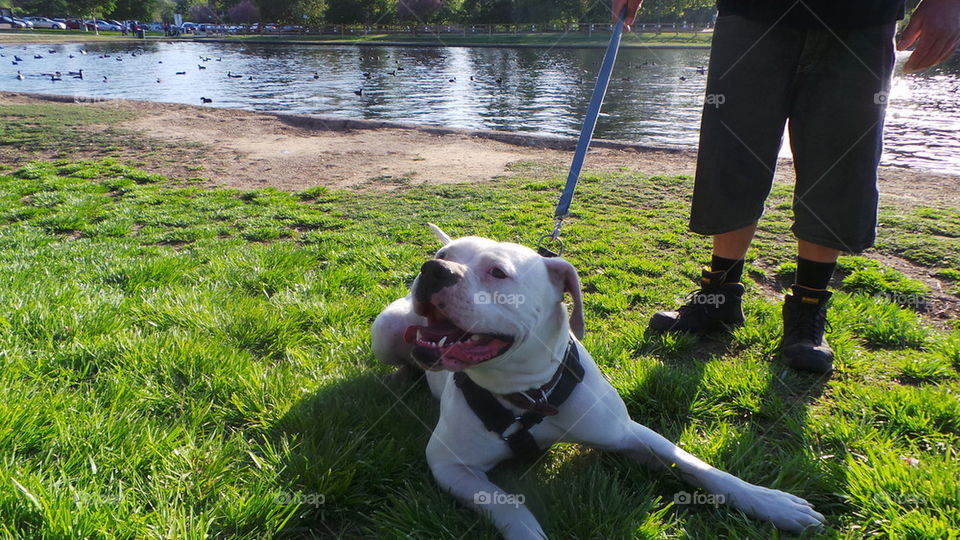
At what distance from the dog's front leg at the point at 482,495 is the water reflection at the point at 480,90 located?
34.2ft

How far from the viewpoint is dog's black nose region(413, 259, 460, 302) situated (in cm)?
207

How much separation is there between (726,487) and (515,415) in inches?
32.4

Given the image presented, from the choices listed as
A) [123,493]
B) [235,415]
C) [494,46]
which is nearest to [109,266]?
[235,415]

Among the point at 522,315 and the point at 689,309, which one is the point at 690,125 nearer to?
the point at 689,309

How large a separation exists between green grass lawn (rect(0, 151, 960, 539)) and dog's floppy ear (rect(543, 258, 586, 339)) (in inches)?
22.5

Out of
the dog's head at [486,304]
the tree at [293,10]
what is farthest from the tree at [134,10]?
the dog's head at [486,304]

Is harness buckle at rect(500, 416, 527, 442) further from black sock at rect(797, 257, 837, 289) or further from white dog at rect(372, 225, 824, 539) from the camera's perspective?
black sock at rect(797, 257, 837, 289)

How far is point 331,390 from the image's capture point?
111 inches

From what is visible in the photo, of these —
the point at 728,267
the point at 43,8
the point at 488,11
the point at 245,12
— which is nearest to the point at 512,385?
the point at 728,267

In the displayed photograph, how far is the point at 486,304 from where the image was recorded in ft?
6.80

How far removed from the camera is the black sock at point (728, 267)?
3.48 metres

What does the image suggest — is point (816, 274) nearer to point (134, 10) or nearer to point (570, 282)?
point (570, 282)

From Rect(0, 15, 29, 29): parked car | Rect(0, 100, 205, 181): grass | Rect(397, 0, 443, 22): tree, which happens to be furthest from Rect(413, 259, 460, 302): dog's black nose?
Rect(0, 15, 29, 29): parked car

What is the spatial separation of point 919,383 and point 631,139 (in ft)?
35.2
